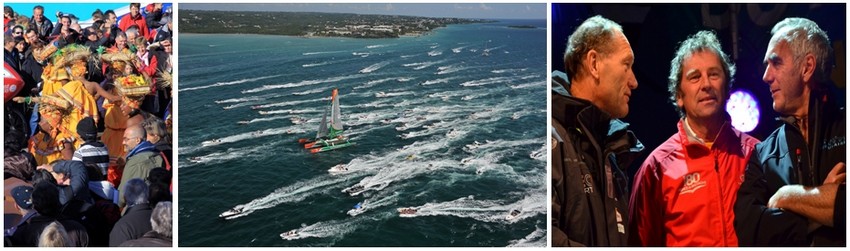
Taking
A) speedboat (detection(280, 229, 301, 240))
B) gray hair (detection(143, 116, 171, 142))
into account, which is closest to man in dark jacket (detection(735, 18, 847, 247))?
speedboat (detection(280, 229, 301, 240))

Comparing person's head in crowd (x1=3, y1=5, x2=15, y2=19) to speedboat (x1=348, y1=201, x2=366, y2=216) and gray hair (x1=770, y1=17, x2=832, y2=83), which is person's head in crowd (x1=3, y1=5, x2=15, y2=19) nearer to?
speedboat (x1=348, y1=201, x2=366, y2=216)

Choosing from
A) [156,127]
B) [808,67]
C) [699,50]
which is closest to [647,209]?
[699,50]

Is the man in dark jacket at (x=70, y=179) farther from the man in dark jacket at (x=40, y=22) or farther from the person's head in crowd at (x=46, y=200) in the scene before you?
the man in dark jacket at (x=40, y=22)

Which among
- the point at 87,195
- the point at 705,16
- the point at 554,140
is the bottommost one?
the point at 87,195

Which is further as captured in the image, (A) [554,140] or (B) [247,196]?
(B) [247,196]

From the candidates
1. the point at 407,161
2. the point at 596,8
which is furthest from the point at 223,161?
the point at 596,8

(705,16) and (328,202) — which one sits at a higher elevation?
(705,16)

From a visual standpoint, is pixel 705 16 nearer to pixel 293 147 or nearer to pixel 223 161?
pixel 293 147
